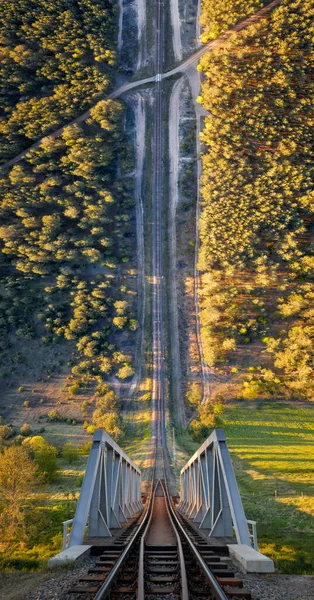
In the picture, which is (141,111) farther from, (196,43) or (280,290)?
Answer: (280,290)

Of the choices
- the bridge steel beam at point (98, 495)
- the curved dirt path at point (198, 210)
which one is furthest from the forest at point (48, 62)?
the bridge steel beam at point (98, 495)

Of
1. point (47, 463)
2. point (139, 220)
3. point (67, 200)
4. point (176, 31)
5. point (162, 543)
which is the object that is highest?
point (176, 31)

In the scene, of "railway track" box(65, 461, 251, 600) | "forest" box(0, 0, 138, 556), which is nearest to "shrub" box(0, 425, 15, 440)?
"forest" box(0, 0, 138, 556)

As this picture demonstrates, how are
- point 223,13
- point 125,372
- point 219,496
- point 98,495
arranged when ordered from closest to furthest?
1. point 98,495
2. point 219,496
3. point 223,13
4. point 125,372

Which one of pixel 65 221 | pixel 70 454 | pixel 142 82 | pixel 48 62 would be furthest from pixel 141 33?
pixel 70 454

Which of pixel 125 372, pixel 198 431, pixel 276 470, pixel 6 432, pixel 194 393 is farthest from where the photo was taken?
pixel 125 372

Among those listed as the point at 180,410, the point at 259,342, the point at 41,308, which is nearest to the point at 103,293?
the point at 41,308

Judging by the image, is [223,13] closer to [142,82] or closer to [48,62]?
[142,82]
